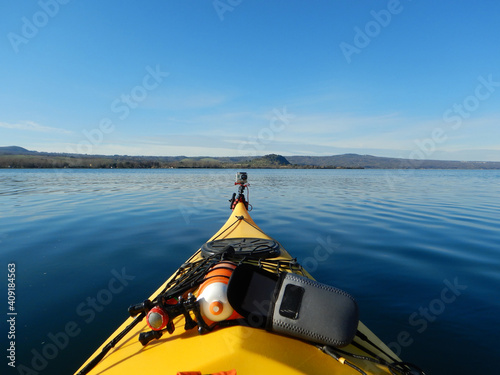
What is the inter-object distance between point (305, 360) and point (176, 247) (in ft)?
22.2

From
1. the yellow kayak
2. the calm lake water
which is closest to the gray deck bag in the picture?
the yellow kayak

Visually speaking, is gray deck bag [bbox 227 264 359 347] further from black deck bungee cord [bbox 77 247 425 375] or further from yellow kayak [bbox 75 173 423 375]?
black deck bungee cord [bbox 77 247 425 375]

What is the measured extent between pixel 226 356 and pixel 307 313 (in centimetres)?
71

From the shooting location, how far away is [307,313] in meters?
2.29

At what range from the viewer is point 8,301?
5070 millimetres

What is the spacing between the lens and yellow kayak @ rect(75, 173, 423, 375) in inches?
84.3

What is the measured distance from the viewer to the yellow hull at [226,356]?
2.07 meters

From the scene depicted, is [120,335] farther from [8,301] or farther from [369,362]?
[8,301]

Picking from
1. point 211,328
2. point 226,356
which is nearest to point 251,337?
point 226,356

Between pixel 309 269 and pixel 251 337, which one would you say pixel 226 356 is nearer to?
pixel 251 337

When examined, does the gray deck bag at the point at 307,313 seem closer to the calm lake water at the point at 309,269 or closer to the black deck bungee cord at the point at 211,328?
the black deck bungee cord at the point at 211,328

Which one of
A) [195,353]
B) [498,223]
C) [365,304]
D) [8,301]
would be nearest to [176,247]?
[8,301]

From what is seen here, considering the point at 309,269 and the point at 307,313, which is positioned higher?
the point at 307,313

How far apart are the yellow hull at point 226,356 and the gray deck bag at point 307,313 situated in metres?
0.12
